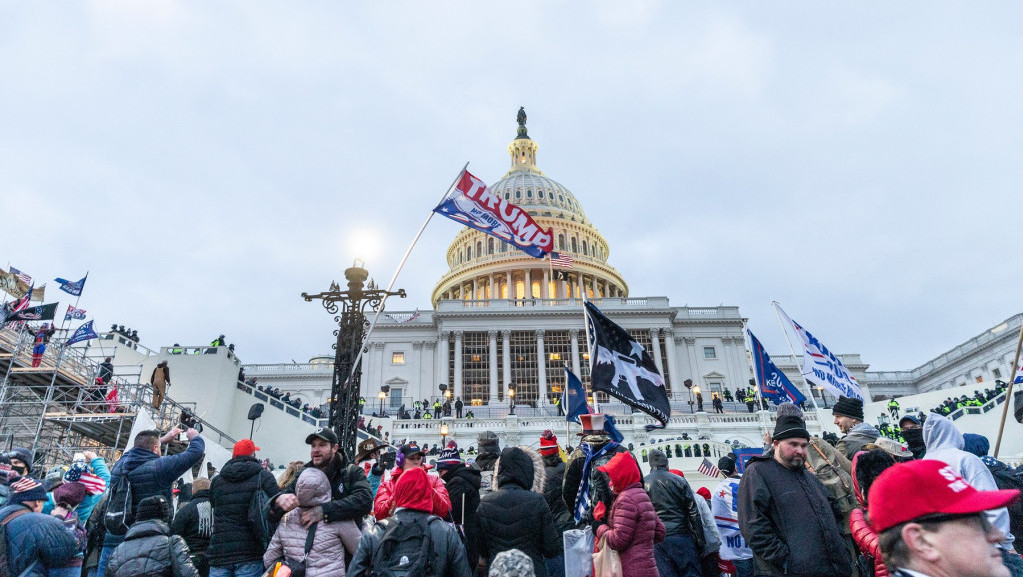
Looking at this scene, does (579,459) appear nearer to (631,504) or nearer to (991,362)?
(631,504)

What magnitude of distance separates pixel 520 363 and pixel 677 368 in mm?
14675

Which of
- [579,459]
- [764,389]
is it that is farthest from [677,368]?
[579,459]

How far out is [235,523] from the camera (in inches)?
239

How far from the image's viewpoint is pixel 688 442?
2305 cm

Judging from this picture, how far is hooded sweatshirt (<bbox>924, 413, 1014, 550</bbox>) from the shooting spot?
151 inches

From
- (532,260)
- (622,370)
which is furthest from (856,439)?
(532,260)

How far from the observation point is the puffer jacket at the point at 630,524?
5281mm

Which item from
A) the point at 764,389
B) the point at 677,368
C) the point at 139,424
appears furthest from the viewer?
the point at 677,368

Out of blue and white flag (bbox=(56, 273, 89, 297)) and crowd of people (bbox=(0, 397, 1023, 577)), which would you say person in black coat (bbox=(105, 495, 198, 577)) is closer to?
crowd of people (bbox=(0, 397, 1023, 577))

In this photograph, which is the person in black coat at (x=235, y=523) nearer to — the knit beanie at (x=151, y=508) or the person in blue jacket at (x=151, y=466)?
the person in blue jacket at (x=151, y=466)

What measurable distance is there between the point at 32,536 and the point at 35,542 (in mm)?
59

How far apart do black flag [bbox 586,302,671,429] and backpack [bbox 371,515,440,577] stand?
223 inches

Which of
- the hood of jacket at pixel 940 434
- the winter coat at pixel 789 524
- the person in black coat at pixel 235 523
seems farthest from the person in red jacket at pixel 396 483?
the hood of jacket at pixel 940 434

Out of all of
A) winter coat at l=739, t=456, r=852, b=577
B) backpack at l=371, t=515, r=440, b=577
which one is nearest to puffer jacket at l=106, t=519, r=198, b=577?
backpack at l=371, t=515, r=440, b=577
